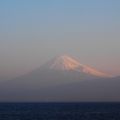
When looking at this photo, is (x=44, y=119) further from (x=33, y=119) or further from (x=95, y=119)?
(x=95, y=119)

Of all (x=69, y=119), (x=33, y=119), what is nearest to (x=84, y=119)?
(x=69, y=119)

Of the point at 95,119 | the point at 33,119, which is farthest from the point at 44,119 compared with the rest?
the point at 95,119

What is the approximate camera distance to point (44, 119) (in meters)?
105

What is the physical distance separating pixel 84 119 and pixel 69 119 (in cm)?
298

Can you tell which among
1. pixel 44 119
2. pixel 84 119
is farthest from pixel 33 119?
pixel 84 119

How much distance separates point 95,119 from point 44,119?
1026 cm

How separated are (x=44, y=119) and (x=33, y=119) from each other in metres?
2.26

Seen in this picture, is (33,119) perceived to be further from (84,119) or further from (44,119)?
(84,119)

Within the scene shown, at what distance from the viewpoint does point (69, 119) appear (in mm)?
104125

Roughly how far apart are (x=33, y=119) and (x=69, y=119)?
7098 millimetres

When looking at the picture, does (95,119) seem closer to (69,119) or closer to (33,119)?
(69,119)

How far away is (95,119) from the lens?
106188 millimetres

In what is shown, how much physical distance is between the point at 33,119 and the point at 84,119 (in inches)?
396

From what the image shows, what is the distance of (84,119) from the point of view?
104 meters
